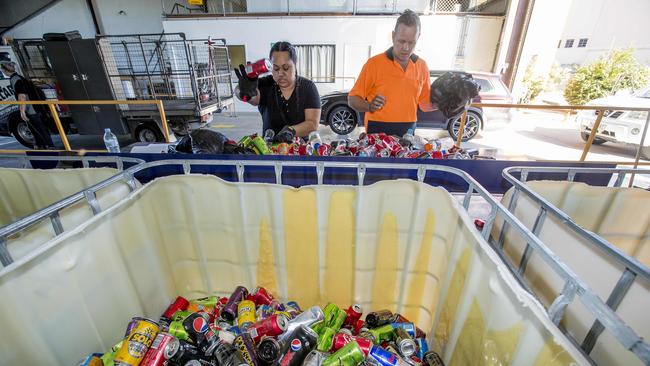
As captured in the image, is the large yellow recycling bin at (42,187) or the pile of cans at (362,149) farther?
the pile of cans at (362,149)

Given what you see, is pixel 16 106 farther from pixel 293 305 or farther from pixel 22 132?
pixel 293 305

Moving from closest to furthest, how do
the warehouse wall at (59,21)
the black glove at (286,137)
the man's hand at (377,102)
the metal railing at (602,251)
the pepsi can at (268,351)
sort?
1. the metal railing at (602,251)
2. the pepsi can at (268,351)
3. the black glove at (286,137)
4. the man's hand at (377,102)
5. the warehouse wall at (59,21)

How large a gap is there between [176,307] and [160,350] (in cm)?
61

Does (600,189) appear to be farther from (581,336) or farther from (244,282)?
(244,282)

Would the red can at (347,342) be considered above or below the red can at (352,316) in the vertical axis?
above

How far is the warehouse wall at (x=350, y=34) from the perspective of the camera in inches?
392

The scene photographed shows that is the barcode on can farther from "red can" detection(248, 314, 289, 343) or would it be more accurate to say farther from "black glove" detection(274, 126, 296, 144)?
Result: "black glove" detection(274, 126, 296, 144)

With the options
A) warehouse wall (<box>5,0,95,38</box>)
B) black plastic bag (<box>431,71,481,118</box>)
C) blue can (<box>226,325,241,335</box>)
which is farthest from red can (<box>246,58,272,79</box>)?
warehouse wall (<box>5,0,95,38</box>)

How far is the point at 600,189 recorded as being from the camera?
168 centimetres

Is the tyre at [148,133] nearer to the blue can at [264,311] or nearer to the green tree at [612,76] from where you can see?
the blue can at [264,311]

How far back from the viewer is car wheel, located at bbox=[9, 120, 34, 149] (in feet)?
20.6

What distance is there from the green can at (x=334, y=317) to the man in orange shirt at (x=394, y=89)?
1.90 m

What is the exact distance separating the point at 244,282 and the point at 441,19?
1135 cm

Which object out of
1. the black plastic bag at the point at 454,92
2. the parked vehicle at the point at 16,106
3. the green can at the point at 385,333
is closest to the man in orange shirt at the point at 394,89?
the black plastic bag at the point at 454,92
